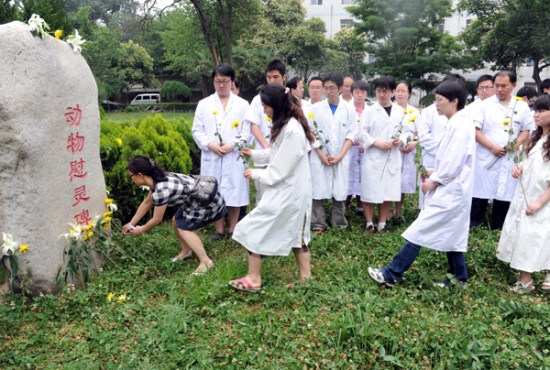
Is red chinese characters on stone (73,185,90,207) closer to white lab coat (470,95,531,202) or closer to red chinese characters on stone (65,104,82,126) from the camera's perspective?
red chinese characters on stone (65,104,82,126)

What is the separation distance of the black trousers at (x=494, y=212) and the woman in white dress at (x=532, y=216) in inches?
56.9

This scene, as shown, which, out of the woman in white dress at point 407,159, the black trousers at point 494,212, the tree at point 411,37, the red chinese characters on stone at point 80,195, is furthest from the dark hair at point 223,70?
the tree at point 411,37

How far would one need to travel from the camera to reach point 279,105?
135 inches

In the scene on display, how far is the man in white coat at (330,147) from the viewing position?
5.11m

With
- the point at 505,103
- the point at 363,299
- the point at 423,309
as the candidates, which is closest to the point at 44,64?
the point at 363,299

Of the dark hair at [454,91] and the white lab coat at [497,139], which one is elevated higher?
the dark hair at [454,91]

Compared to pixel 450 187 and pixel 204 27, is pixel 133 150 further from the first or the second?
pixel 204 27

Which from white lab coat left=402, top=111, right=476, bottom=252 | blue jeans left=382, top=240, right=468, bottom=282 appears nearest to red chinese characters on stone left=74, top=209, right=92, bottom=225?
blue jeans left=382, top=240, right=468, bottom=282

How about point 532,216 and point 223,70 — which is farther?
point 223,70

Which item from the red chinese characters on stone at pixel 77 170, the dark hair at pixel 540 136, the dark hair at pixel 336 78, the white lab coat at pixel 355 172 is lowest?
the white lab coat at pixel 355 172

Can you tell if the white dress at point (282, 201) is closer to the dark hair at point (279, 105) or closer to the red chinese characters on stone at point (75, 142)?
the dark hair at point (279, 105)

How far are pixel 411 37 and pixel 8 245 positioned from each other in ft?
81.5

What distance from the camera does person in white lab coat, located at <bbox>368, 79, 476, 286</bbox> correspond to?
345 centimetres

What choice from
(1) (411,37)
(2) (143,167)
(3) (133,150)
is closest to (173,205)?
(2) (143,167)
